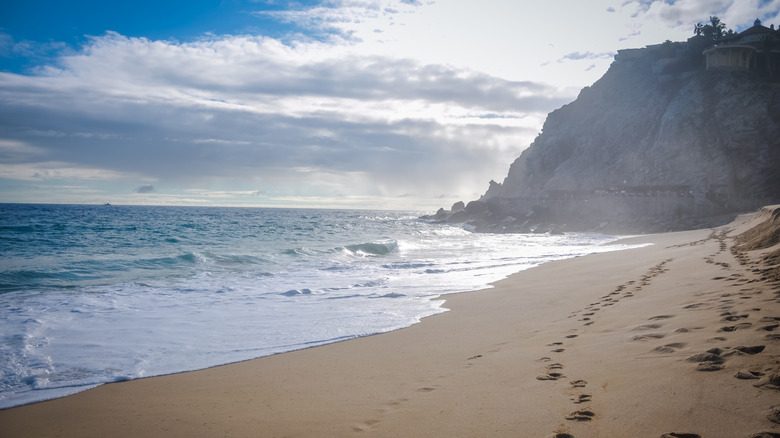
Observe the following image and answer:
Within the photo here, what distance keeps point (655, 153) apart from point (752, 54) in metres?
17.1

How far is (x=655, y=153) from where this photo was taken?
50.2m

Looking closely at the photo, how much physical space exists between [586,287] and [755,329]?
612cm

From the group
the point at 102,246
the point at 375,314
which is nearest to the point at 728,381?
the point at 375,314

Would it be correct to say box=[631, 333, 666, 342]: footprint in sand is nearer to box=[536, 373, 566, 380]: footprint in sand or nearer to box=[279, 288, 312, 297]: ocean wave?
box=[536, 373, 566, 380]: footprint in sand

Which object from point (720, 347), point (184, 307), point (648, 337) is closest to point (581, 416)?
point (720, 347)

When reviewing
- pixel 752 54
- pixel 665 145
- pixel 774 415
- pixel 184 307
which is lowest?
pixel 184 307

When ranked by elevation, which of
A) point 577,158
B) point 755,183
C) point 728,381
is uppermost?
point 577,158

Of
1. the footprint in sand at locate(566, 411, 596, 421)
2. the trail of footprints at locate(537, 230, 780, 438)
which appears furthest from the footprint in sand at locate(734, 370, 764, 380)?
the footprint in sand at locate(566, 411, 596, 421)

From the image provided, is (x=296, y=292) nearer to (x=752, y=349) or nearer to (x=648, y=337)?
(x=648, y=337)

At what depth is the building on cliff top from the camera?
50375 mm

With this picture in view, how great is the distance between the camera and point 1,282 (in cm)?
1259

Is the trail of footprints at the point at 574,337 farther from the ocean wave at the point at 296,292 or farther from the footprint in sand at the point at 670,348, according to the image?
the ocean wave at the point at 296,292

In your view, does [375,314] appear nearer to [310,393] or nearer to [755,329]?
[310,393]

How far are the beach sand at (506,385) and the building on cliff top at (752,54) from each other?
58.9m
